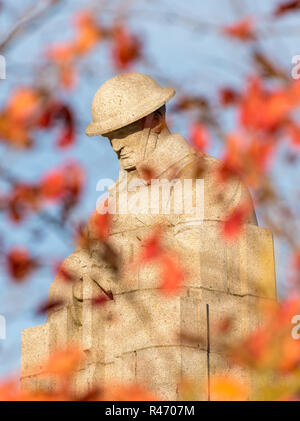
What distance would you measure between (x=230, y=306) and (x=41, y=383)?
9.53 ft

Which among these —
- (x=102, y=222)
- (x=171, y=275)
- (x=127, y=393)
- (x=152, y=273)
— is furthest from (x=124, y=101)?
(x=127, y=393)

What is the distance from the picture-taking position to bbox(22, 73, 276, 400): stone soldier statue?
14008 mm

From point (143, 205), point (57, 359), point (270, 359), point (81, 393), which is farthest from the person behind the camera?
point (143, 205)

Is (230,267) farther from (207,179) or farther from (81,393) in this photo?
(81,393)

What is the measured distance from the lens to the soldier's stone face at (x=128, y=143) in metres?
15.7

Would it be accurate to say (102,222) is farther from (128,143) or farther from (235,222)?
(235,222)

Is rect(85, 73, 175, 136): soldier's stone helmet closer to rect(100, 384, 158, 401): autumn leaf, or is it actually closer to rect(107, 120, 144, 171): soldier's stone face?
rect(107, 120, 144, 171): soldier's stone face

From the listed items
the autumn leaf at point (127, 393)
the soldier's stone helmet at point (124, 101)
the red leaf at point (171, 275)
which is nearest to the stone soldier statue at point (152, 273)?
the soldier's stone helmet at point (124, 101)

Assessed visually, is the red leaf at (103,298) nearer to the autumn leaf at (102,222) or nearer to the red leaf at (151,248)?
the red leaf at (151,248)

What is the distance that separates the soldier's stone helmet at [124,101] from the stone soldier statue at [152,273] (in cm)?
2

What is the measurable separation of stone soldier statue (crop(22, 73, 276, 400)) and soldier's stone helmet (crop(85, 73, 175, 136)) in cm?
2

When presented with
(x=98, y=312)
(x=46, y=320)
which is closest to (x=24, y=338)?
(x=46, y=320)

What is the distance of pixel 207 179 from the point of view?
15070mm

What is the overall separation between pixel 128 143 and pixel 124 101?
60 centimetres
